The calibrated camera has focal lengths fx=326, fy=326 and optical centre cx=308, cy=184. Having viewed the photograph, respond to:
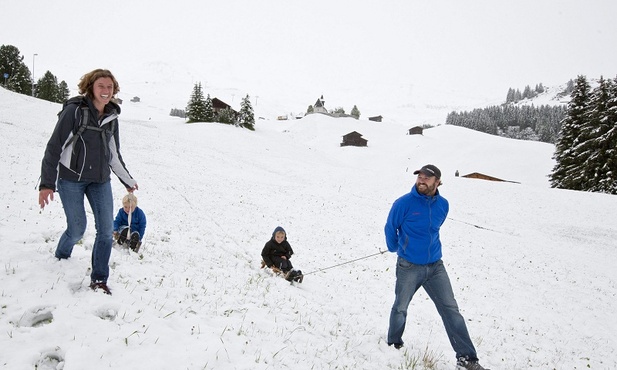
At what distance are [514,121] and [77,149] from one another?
16982 centimetres

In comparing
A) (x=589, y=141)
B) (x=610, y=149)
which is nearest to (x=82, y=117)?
(x=610, y=149)

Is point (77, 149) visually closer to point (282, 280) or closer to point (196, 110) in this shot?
point (282, 280)

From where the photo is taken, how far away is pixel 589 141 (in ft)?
102

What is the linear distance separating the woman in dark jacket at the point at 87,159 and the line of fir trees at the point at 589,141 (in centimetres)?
3858

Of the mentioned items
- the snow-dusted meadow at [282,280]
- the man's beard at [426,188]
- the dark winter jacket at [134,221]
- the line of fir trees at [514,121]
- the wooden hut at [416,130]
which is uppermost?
the line of fir trees at [514,121]

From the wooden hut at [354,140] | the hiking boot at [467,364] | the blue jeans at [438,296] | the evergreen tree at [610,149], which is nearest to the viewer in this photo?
the hiking boot at [467,364]

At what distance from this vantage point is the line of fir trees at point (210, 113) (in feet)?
213

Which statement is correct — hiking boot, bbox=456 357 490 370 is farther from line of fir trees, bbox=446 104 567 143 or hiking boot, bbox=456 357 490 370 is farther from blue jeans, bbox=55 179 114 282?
line of fir trees, bbox=446 104 567 143

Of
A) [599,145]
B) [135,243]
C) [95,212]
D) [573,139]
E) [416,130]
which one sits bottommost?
[135,243]

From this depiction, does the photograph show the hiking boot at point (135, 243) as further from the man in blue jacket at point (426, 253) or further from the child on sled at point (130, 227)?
the man in blue jacket at point (426, 253)

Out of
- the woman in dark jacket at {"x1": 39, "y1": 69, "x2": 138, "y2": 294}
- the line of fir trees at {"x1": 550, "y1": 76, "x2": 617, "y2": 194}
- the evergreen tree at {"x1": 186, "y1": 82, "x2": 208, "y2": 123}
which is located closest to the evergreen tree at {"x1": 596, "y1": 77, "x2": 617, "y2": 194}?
the line of fir trees at {"x1": 550, "y1": 76, "x2": 617, "y2": 194}

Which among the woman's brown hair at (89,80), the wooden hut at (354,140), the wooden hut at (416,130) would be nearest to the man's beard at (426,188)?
the woman's brown hair at (89,80)

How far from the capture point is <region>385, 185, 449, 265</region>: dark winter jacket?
521 cm

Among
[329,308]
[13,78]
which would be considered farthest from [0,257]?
[13,78]
